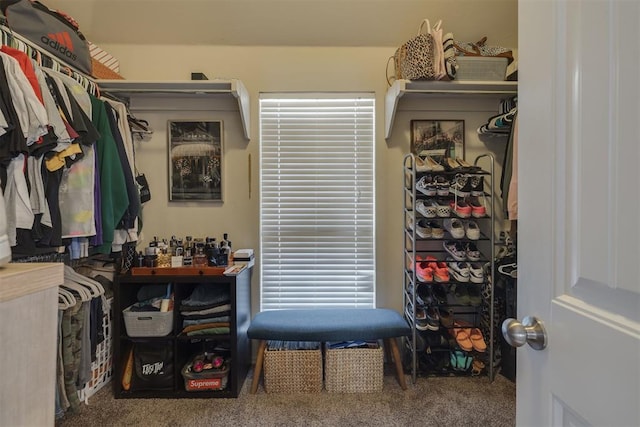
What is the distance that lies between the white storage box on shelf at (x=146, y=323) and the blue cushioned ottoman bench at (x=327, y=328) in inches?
19.3

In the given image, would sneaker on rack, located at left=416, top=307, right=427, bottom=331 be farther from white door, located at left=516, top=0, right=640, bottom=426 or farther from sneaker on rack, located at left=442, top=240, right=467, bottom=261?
white door, located at left=516, top=0, right=640, bottom=426

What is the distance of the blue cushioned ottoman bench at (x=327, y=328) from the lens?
1.80 meters

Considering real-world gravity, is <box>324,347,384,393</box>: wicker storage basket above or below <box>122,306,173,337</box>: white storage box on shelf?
below

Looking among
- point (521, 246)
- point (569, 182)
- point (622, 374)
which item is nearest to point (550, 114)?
point (569, 182)

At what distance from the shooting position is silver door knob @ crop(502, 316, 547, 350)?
594 mm

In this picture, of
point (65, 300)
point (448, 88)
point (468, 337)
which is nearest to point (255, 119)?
point (448, 88)

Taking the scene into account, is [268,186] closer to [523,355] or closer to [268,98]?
[268,98]

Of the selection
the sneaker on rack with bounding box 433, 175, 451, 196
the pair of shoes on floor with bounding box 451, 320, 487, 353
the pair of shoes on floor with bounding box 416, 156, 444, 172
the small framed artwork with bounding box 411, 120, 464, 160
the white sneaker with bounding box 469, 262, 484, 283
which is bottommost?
the pair of shoes on floor with bounding box 451, 320, 487, 353

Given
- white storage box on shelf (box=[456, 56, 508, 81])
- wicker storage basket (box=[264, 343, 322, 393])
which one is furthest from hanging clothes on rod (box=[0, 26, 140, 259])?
white storage box on shelf (box=[456, 56, 508, 81])

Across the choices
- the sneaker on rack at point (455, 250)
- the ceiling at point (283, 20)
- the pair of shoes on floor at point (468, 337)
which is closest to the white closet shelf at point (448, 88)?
the ceiling at point (283, 20)

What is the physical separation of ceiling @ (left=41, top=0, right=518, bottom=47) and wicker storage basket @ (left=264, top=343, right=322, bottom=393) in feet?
6.91

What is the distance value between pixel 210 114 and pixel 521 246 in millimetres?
2139

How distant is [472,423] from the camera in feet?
5.36

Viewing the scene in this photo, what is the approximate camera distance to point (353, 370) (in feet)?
6.20
